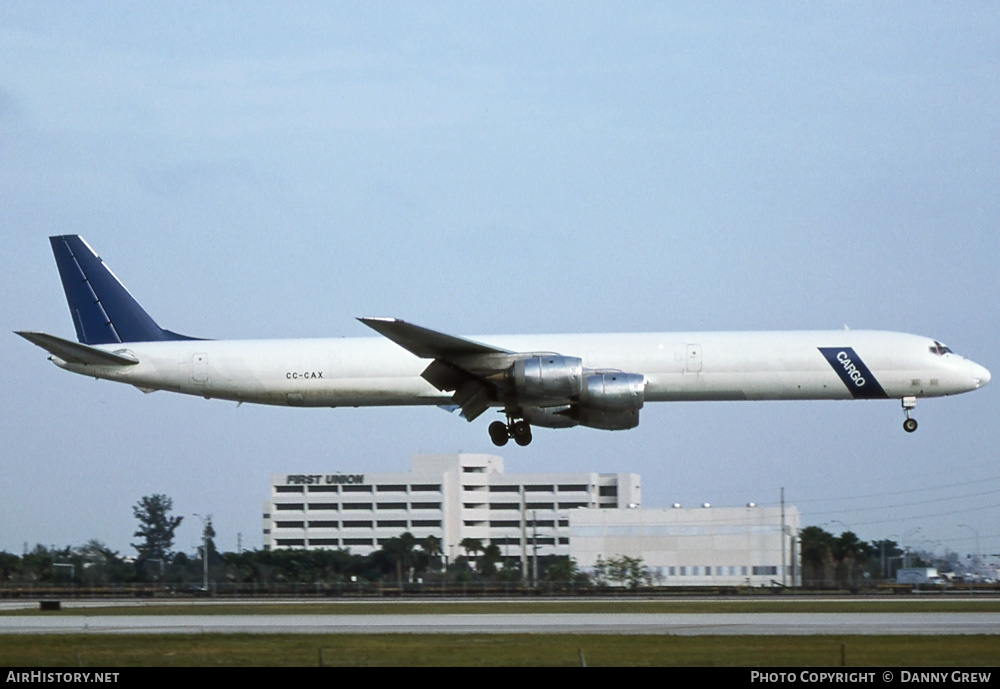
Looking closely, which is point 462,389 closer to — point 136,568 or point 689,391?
point 689,391

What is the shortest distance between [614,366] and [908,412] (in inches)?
397

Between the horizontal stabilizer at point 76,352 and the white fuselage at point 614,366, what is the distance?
327mm

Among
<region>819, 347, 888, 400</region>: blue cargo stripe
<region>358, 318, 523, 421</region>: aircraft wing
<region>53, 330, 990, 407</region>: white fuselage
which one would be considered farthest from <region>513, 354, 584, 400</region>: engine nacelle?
<region>819, 347, 888, 400</region>: blue cargo stripe

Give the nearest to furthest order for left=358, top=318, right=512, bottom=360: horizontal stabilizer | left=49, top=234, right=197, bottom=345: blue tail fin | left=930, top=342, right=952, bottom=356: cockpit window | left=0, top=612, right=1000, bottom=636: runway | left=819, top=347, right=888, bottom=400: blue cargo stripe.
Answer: left=0, top=612, right=1000, bottom=636: runway
left=358, top=318, right=512, bottom=360: horizontal stabilizer
left=819, top=347, right=888, bottom=400: blue cargo stripe
left=930, top=342, right=952, bottom=356: cockpit window
left=49, top=234, right=197, bottom=345: blue tail fin

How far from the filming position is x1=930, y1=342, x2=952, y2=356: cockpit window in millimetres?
44656

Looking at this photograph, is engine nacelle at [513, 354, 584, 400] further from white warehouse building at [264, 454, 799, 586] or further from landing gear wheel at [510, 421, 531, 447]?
white warehouse building at [264, 454, 799, 586]

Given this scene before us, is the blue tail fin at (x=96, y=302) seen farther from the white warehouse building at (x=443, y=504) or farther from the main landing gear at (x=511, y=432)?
the white warehouse building at (x=443, y=504)

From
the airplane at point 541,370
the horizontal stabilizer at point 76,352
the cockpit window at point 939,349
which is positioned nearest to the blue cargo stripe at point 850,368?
the airplane at point 541,370

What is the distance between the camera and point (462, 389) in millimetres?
44688

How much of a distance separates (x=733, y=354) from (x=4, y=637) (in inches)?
909

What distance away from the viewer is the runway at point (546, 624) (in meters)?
→ 33.1

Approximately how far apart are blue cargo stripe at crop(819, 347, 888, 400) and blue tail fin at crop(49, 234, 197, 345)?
2215 cm

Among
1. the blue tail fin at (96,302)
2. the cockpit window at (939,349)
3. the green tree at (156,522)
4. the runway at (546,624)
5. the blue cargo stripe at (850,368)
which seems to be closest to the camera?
the runway at (546,624)

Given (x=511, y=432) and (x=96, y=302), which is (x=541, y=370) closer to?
(x=511, y=432)
